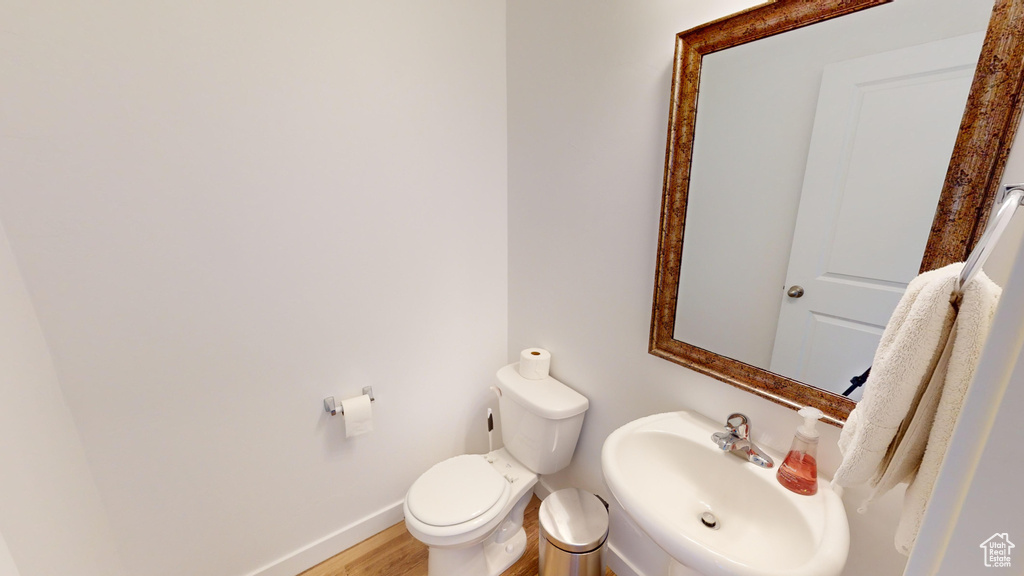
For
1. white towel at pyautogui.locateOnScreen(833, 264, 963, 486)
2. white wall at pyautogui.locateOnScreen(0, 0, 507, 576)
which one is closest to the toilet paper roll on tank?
white wall at pyautogui.locateOnScreen(0, 0, 507, 576)

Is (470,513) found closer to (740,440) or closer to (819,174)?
(740,440)

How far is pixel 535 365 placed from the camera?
152 cm

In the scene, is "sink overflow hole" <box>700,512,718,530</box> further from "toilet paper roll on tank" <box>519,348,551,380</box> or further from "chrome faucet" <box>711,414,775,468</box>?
"toilet paper roll on tank" <box>519,348,551,380</box>

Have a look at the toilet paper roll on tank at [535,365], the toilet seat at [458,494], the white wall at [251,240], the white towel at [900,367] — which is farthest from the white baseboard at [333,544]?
the white towel at [900,367]

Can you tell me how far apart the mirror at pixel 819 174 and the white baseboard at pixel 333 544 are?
1366 millimetres

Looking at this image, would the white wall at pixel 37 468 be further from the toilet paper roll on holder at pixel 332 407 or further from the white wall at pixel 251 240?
the toilet paper roll on holder at pixel 332 407

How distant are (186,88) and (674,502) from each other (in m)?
1.71

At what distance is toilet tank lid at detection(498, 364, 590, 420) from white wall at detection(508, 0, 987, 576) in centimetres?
5

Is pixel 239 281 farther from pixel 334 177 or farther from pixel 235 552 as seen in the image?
pixel 235 552

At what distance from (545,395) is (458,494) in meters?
0.46

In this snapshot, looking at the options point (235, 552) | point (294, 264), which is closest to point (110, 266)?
point (294, 264)

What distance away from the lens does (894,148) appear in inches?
28.0

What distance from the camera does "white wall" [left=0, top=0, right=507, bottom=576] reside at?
92cm

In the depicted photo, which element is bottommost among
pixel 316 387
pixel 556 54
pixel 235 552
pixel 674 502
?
pixel 235 552
